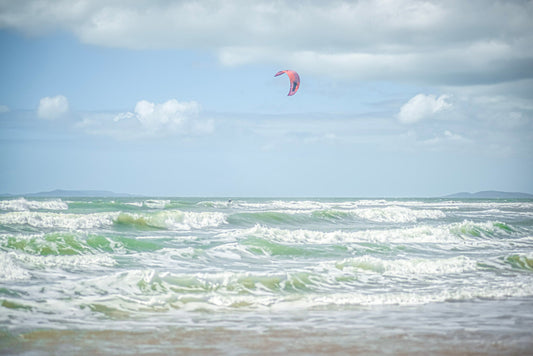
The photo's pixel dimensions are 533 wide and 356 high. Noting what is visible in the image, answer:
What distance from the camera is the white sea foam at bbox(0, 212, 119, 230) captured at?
21.7 metres

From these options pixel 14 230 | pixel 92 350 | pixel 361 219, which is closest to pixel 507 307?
pixel 92 350

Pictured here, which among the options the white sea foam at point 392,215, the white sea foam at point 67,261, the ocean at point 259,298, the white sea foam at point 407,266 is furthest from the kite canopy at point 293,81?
the white sea foam at point 67,261

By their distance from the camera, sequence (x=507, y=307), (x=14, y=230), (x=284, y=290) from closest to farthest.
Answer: (x=507, y=307) < (x=284, y=290) < (x=14, y=230)

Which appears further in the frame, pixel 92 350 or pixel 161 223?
pixel 161 223

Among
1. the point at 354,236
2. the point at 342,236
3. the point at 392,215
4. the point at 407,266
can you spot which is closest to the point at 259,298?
the point at 407,266

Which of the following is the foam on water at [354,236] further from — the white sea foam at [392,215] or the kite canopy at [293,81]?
the white sea foam at [392,215]

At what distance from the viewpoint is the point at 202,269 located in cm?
1160

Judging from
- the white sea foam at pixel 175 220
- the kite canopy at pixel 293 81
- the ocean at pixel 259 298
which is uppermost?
the kite canopy at pixel 293 81

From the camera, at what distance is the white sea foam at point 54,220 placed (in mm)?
21672

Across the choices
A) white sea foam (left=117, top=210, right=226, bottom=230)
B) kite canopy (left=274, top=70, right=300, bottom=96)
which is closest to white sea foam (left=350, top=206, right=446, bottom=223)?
kite canopy (left=274, top=70, right=300, bottom=96)

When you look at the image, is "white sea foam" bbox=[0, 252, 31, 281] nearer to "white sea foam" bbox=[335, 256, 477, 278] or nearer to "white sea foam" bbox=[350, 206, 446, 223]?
"white sea foam" bbox=[335, 256, 477, 278]

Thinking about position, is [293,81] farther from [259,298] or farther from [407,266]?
[259,298]

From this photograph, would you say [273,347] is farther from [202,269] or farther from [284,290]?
[202,269]

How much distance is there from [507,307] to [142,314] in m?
5.42
